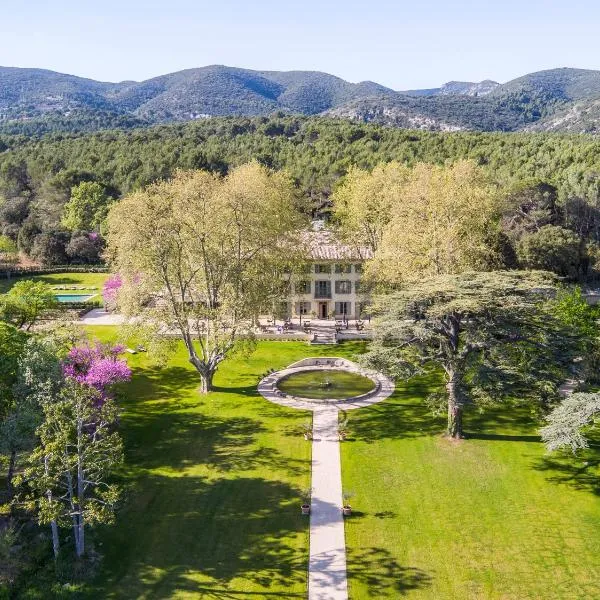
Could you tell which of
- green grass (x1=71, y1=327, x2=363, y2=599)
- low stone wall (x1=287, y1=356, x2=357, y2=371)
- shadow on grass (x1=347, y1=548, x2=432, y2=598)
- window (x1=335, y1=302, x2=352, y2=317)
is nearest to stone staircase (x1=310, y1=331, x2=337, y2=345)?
low stone wall (x1=287, y1=356, x2=357, y2=371)

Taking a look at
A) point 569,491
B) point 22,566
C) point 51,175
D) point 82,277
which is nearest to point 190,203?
point 22,566

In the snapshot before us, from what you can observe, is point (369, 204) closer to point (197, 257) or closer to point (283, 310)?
point (283, 310)

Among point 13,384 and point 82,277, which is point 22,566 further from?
point 82,277

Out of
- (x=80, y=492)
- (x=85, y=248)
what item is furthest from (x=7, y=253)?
(x=80, y=492)

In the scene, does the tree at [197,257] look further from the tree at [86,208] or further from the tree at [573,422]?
the tree at [86,208]

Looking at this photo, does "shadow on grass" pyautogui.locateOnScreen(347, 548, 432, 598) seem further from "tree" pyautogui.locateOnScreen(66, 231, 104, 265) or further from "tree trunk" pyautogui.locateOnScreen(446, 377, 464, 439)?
"tree" pyautogui.locateOnScreen(66, 231, 104, 265)
